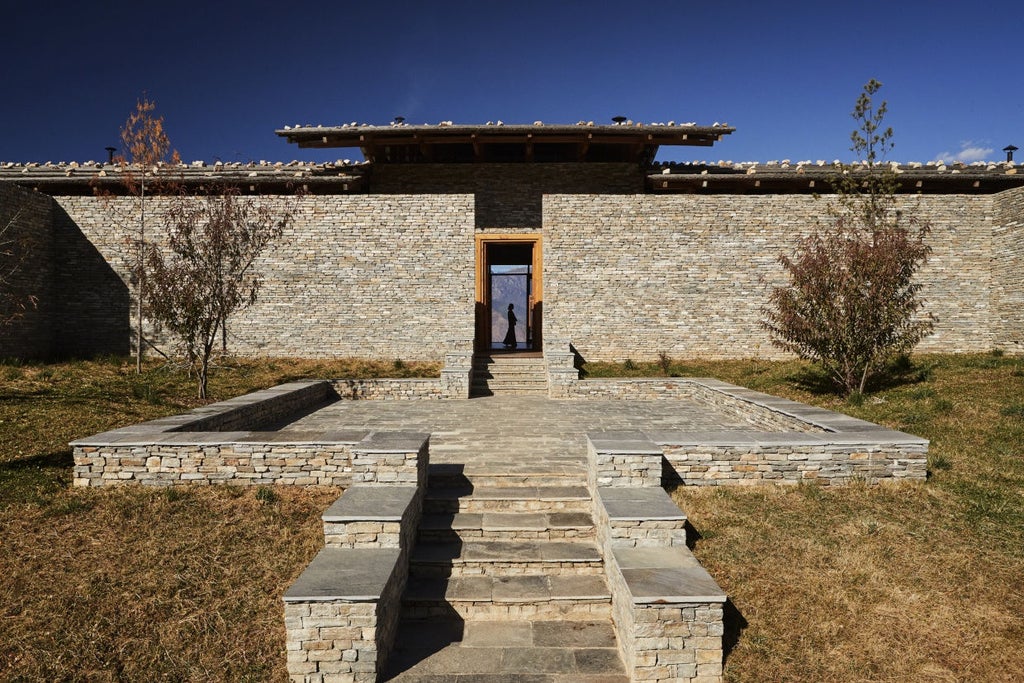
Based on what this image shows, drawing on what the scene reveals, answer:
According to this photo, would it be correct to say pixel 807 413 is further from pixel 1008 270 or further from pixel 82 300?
pixel 82 300

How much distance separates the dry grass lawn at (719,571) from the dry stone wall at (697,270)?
27.9ft

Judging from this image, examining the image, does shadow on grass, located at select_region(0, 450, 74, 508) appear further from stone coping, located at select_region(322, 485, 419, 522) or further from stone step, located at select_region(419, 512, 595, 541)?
stone step, located at select_region(419, 512, 595, 541)

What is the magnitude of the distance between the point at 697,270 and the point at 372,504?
13.0m

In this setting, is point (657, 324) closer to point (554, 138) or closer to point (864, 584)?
point (554, 138)

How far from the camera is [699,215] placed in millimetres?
15508

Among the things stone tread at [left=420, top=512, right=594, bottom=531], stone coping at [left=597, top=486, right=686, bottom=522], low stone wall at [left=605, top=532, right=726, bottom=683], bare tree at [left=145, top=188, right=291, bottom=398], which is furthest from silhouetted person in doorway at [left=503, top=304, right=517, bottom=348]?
low stone wall at [left=605, top=532, right=726, bottom=683]

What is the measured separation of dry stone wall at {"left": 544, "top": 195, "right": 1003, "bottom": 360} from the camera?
1534 centimetres

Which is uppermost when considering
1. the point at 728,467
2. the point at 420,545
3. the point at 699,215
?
the point at 699,215

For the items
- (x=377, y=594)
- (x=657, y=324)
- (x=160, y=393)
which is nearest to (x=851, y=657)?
(x=377, y=594)

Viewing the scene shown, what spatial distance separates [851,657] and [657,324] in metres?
12.1

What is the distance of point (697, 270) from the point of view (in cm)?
1546

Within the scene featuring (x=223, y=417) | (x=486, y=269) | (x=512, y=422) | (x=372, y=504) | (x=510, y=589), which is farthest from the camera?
(x=486, y=269)

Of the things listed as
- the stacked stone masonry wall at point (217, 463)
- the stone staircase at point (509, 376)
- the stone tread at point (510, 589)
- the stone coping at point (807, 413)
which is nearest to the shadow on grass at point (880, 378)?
the stone coping at point (807, 413)

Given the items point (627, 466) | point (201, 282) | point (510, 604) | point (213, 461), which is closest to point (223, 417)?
point (213, 461)
